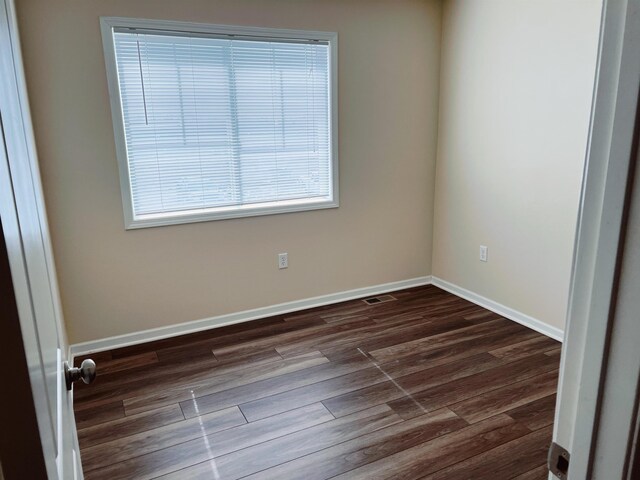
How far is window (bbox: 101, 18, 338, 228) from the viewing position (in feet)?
9.77

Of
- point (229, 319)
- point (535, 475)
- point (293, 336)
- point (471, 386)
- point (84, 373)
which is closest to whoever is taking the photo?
point (84, 373)

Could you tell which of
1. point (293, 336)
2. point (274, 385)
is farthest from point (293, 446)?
point (293, 336)

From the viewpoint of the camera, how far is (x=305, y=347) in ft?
10.2

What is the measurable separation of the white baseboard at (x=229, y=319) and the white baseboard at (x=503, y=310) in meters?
0.24

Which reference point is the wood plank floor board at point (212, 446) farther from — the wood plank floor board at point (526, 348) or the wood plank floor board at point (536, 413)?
the wood plank floor board at point (526, 348)

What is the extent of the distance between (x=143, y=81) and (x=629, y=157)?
306 centimetres

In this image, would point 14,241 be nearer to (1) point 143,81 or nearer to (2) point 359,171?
(1) point 143,81

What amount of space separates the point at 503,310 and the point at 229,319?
7.08ft

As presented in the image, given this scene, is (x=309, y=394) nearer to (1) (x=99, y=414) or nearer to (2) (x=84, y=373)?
(1) (x=99, y=414)

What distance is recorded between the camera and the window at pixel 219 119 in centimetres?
298

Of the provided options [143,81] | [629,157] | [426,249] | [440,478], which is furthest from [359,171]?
[629,157]

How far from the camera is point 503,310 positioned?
3.57 meters

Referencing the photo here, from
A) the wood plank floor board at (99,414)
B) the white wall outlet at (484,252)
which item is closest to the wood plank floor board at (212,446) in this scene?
the wood plank floor board at (99,414)

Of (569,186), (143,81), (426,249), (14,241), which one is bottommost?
(426,249)
